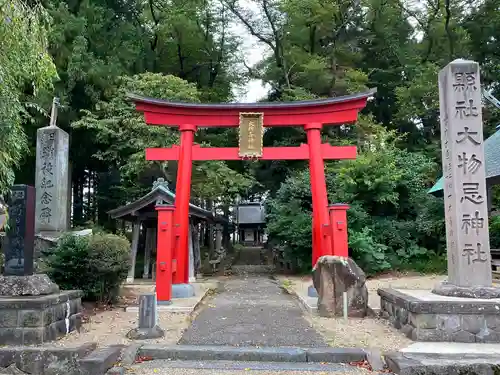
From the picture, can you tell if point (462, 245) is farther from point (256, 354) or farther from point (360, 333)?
point (256, 354)

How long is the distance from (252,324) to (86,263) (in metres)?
3.75

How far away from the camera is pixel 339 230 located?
9445 mm

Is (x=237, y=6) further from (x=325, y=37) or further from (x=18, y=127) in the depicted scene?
(x=18, y=127)

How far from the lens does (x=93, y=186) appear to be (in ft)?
84.8

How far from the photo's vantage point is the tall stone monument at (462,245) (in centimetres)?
594

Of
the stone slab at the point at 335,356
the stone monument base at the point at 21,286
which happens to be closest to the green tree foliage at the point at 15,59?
the stone monument base at the point at 21,286

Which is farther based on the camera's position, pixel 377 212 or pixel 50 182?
pixel 377 212

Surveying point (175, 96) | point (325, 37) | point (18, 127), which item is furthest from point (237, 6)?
point (18, 127)

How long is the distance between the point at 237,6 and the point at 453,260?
22.9m

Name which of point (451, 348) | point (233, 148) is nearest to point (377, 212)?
point (233, 148)

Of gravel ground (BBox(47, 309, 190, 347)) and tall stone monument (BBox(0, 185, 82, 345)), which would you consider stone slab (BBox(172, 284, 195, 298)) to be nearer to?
gravel ground (BBox(47, 309, 190, 347))

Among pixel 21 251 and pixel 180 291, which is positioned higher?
Result: pixel 21 251

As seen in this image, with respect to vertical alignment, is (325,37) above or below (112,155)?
above

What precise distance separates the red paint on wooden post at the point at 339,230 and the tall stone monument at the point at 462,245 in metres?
2.02
